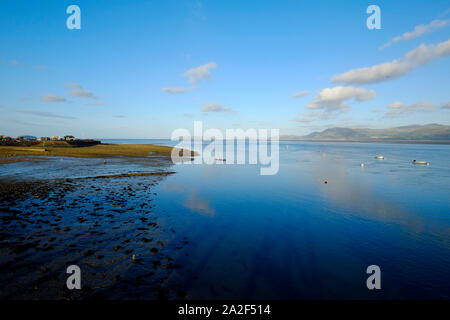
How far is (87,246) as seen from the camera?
1304cm

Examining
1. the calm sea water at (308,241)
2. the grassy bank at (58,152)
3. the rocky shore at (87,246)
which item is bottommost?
the calm sea water at (308,241)

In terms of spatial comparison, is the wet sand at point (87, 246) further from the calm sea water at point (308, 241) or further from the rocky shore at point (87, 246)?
the calm sea water at point (308, 241)

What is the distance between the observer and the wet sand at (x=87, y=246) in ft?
31.2

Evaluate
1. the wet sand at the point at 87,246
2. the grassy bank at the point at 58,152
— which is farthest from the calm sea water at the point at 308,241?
the grassy bank at the point at 58,152

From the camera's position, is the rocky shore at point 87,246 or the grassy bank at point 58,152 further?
the grassy bank at point 58,152

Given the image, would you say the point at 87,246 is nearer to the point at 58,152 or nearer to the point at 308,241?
the point at 308,241

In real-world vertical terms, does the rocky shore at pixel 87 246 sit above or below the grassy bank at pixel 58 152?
below

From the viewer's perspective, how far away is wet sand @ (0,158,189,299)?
950cm

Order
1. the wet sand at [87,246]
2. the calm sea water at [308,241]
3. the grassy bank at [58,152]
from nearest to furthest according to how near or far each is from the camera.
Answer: the wet sand at [87,246], the calm sea water at [308,241], the grassy bank at [58,152]

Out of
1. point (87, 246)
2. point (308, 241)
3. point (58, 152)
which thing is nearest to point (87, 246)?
point (87, 246)

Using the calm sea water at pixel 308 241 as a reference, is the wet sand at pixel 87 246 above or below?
above

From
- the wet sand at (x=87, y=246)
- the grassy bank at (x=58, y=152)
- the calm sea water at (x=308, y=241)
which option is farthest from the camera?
the grassy bank at (x=58, y=152)
